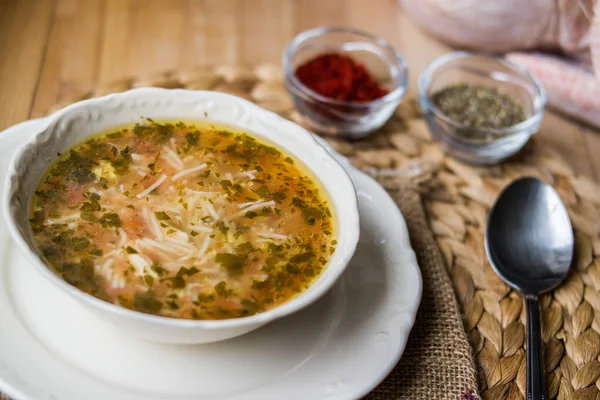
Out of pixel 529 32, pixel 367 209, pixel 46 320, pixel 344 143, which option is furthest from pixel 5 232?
pixel 529 32

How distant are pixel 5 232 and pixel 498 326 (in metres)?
1.23

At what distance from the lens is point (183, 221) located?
4.89ft

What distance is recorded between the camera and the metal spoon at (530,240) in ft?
6.12

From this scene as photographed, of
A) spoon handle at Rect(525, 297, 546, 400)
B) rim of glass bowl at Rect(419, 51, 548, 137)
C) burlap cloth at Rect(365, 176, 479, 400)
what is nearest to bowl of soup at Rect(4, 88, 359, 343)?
burlap cloth at Rect(365, 176, 479, 400)

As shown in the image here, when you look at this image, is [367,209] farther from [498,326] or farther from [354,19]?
[354,19]

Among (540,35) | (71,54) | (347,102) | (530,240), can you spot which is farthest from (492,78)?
(71,54)

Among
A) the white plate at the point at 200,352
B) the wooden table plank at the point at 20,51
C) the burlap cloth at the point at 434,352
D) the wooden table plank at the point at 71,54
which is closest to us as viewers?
the white plate at the point at 200,352

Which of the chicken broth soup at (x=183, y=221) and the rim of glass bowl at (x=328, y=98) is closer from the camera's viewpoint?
the chicken broth soup at (x=183, y=221)

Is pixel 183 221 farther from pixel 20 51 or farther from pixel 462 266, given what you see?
pixel 20 51

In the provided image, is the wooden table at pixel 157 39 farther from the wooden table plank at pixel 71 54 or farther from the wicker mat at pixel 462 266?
the wicker mat at pixel 462 266

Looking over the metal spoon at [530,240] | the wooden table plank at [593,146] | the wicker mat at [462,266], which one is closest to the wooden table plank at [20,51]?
the wicker mat at [462,266]

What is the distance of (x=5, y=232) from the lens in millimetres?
1553

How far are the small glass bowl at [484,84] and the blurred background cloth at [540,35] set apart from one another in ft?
0.71

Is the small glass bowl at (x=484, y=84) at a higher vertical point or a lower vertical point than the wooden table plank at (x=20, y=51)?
lower
